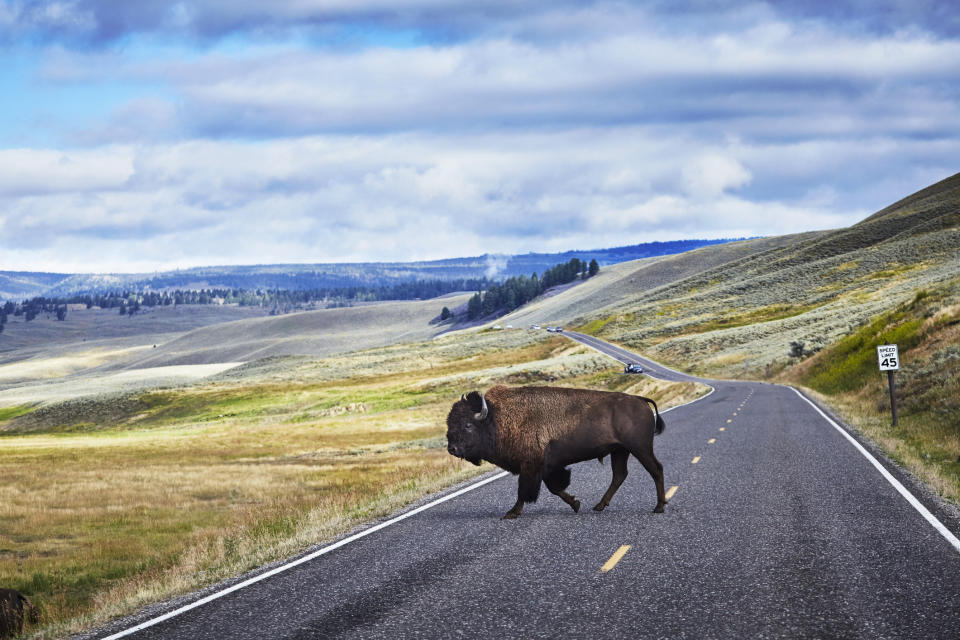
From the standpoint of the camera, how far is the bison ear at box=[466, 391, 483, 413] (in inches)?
508

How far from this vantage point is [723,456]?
69.2 feet

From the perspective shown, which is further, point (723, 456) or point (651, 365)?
point (651, 365)

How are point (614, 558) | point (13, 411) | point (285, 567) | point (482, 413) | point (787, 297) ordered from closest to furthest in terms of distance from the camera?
point (614, 558), point (285, 567), point (482, 413), point (13, 411), point (787, 297)

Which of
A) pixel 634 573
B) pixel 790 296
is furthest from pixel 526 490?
pixel 790 296

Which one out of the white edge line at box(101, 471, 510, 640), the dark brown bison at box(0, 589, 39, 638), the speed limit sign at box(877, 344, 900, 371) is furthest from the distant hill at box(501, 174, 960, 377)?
the dark brown bison at box(0, 589, 39, 638)

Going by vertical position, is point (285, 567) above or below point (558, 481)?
below

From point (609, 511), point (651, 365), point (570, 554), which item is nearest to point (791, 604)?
point (570, 554)

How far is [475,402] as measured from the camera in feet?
42.5

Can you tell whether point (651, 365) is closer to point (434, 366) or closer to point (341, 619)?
point (434, 366)

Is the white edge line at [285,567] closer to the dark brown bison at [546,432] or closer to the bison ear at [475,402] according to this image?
the dark brown bison at [546,432]

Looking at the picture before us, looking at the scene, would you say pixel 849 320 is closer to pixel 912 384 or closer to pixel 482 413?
pixel 912 384

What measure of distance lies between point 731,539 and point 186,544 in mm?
11115

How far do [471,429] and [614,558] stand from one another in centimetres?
335

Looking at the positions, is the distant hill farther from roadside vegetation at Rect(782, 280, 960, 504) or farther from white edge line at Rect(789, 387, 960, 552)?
white edge line at Rect(789, 387, 960, 552)
